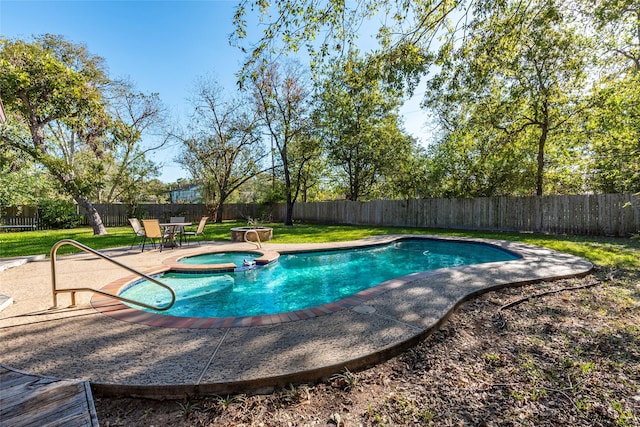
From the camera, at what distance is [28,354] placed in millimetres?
2168

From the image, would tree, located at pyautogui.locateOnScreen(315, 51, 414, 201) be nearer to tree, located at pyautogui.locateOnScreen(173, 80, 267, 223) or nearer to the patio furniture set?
tree, located at pyautogui.locateOnScreen(173, 80, 267, 223)

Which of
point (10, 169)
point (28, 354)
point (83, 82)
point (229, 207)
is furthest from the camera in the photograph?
point (229, 207)

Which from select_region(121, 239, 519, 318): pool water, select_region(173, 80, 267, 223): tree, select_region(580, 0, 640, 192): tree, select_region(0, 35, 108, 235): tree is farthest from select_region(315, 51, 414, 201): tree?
select_region(0, 35, 108, 235): tree

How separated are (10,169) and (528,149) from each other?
80.8 ft

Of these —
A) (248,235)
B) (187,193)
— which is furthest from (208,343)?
(187,193)

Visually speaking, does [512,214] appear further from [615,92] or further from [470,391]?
[470,391]

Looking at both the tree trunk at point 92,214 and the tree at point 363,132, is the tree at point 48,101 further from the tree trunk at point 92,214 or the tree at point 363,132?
the tree at point 363,132

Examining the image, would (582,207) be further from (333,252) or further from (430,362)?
(430,362)

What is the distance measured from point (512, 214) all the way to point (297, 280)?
33.5 ft

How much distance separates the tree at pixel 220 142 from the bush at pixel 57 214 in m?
7.24

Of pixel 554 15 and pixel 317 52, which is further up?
pixel 554 15

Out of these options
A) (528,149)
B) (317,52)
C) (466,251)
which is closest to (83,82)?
(317,52)

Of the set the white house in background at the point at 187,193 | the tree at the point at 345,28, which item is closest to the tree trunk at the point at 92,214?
the tree at the point at 345,28

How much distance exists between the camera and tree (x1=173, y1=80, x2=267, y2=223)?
1795 cm
